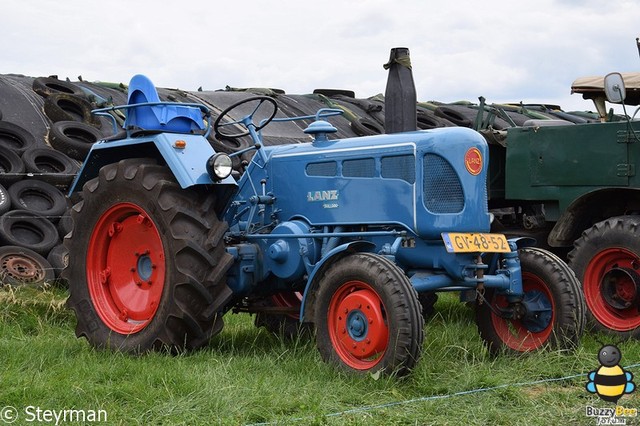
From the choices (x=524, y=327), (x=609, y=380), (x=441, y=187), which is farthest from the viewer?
(x=524, y=327)

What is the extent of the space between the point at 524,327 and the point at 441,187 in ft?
3.68

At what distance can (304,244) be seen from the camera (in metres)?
5.74

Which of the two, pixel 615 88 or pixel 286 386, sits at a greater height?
pixel 615 88

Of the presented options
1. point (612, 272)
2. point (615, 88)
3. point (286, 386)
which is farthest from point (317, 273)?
point (612, 272)

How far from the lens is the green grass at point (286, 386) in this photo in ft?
13.8

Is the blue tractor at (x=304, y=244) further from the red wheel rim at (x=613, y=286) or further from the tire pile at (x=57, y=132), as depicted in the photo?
the tire pile at (x=57, y=132)

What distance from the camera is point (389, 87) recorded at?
293 inches

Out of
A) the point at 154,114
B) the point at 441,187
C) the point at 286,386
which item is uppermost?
the point at 154,114

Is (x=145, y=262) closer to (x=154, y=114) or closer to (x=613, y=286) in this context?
(x=154, y=114)

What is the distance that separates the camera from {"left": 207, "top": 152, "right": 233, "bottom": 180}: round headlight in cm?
569

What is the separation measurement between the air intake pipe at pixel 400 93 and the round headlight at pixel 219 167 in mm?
1978
